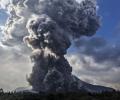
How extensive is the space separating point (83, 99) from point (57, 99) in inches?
494

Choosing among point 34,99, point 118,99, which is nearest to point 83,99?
point 118,99

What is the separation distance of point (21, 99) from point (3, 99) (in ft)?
49.4

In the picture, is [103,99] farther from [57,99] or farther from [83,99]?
[57,99]

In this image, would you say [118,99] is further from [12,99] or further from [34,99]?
[12,99]

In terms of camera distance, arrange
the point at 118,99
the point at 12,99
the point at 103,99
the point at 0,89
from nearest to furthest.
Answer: the point at 118,99 → the point at 103,99 → the point at 12,99 → the point at 0,89

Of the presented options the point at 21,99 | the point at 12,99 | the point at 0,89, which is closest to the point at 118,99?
the point at 21,99

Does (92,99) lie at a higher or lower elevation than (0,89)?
lower

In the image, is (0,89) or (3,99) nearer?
(3,99)

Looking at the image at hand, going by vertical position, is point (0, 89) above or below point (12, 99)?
above

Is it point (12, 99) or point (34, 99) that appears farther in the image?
point (12, 99)

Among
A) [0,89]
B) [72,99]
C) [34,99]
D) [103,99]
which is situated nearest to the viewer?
[103,99]

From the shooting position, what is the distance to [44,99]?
9938cm

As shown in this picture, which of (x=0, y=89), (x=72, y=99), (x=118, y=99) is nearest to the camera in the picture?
(x=118, y=99)

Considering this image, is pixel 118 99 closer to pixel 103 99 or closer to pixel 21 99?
pixel 103 99
